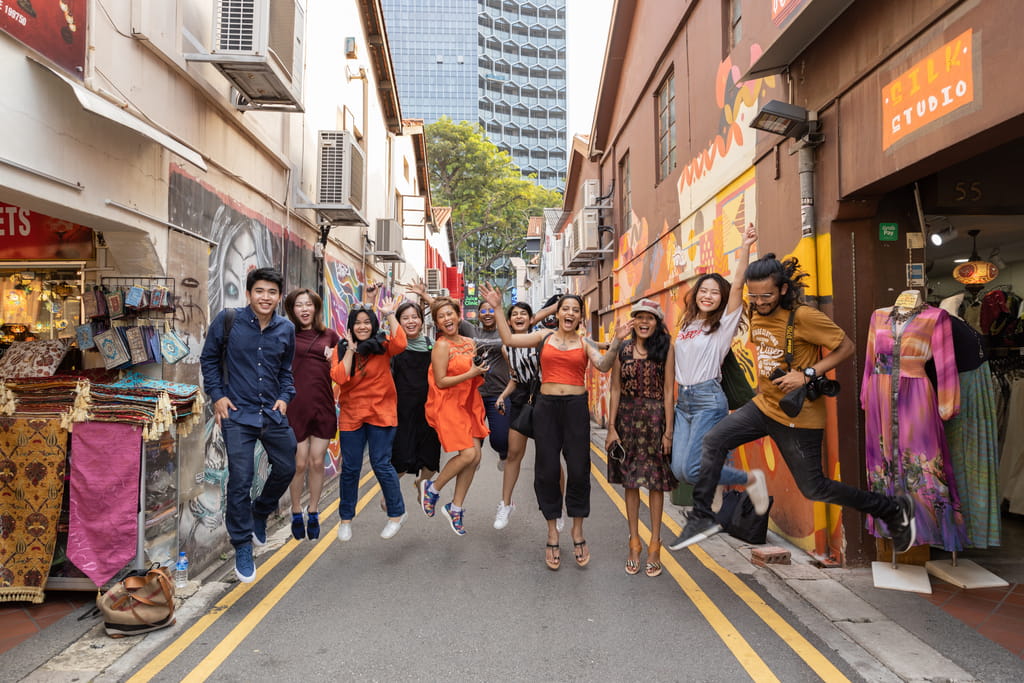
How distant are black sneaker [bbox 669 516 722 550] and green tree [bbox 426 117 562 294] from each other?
35551mm

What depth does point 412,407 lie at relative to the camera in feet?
18.9

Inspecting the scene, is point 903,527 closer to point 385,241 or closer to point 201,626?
point 201,626

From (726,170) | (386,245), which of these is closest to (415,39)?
(386,245)

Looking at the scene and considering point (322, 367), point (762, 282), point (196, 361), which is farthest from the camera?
point (322, 367)

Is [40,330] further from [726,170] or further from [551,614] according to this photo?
[726,170]

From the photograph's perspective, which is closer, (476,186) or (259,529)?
(259,529)

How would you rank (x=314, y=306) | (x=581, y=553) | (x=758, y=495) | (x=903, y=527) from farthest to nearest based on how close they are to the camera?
(x=314, y=306) → (x=581, y=553) → (x=758, y=495) → (x=903, y=527)

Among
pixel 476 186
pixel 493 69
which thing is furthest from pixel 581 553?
pixel 493 69

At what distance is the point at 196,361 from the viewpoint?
498cm

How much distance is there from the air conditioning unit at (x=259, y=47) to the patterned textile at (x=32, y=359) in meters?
2.30

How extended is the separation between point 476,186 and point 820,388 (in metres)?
36.0

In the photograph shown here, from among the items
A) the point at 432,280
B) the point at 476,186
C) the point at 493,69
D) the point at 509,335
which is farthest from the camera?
the point at 493,69

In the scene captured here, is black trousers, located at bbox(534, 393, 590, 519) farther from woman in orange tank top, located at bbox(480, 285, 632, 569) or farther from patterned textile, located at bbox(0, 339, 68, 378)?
patterned textile, located at bbox(0, 339, 68, 378)

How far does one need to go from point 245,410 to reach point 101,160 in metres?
1.77
